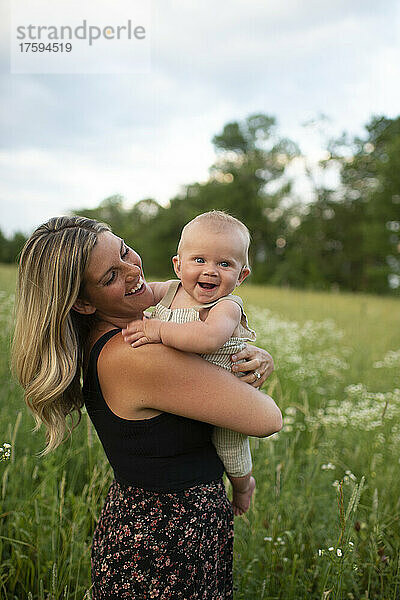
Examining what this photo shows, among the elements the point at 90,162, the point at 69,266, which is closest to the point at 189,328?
the point at 69,266

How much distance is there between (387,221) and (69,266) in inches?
1283

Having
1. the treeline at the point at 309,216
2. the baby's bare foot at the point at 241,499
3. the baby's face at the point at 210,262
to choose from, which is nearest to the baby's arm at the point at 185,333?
the baby's face at the point at 210,262

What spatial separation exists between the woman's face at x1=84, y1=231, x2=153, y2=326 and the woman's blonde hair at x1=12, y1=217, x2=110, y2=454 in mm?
34

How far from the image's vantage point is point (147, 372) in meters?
1.67

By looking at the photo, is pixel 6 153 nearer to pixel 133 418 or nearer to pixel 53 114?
pixel 53 114

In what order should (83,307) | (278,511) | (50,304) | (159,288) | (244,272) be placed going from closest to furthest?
(50,304) → (83,307) → (244,272) → (159,288) → (278,511)

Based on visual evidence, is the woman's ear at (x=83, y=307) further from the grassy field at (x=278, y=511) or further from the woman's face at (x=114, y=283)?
the grassy field at (x=278, y=511)

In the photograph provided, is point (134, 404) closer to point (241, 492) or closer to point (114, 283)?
point (114, 283)

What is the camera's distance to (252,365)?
1.88 meters

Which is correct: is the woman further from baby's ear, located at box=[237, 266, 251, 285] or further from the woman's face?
baby's ear, located at box=[237, 266, 251, 285]

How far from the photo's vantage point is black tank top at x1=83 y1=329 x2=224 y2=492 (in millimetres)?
1777

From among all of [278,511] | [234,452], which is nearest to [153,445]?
[234,452]

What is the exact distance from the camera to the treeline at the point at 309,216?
32.0m

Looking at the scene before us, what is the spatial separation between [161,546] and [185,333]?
2.60 feet
